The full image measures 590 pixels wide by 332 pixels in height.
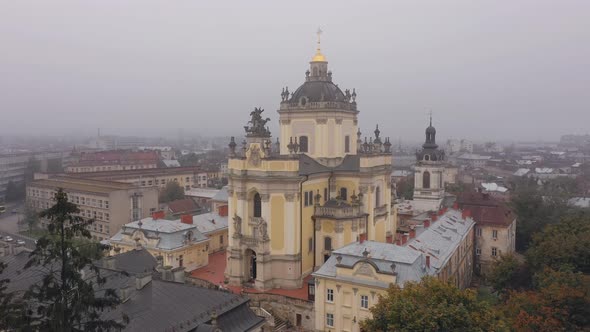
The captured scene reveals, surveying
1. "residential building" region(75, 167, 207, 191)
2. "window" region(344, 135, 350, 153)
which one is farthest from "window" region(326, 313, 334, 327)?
"residential building" region(75, 167, 207, 191)

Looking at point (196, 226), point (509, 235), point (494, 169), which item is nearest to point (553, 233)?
point (509, 235)

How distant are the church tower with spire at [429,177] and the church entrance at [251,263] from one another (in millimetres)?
28085

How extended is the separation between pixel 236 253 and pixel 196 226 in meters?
8.21

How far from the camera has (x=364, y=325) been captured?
22.2 meters

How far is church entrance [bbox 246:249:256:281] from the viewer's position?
1532 inches

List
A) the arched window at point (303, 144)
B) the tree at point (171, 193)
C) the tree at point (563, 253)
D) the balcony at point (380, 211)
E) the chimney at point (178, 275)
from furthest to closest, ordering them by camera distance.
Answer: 1. the tree at point (171, 193)
2. the arched window at point (303, 144)
3. the balcony at point (380, 211)
4. the tree at point (563, 253)
5. the chimney at point (178, 275)

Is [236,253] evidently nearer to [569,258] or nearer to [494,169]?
[569,258]

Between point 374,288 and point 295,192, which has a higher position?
point 295,192

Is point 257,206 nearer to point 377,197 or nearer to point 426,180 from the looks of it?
point 377,197

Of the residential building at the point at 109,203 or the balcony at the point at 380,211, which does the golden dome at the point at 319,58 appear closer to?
the balcony at the point at 380,211

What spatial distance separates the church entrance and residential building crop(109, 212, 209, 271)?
637 cm

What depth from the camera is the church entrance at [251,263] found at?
38906mm

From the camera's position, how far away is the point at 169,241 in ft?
136

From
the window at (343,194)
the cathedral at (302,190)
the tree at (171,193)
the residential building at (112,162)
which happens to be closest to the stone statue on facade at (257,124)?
the cathedral at (302,190)
